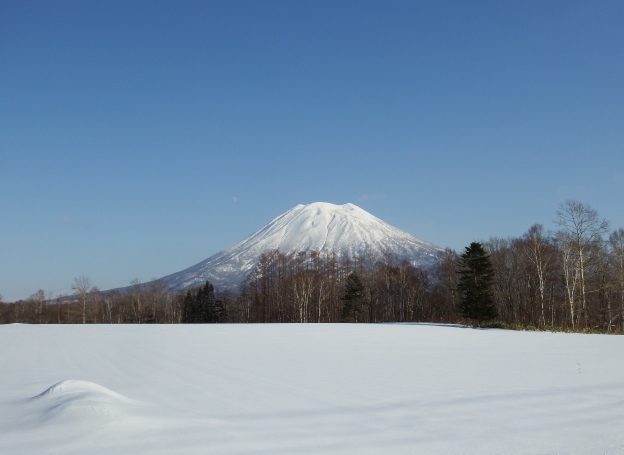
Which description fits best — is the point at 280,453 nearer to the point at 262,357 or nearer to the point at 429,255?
the point at 262,357

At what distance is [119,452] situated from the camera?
372 centimetres

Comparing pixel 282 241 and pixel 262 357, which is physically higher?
pixel 282 241

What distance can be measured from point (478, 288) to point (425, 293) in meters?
21.6

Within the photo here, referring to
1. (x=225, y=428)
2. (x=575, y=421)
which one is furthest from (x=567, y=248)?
(x=225, y=428)

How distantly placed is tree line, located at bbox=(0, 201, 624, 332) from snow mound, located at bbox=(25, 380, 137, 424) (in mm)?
29498

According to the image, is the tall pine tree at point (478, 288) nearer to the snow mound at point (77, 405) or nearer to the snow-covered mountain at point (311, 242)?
the snow mound at point (77, 405)

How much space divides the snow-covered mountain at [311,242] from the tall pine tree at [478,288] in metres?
69.8

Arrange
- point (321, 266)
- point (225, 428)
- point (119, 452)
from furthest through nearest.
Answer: point (321, 266) < point (225, 428) < point (119, 452)

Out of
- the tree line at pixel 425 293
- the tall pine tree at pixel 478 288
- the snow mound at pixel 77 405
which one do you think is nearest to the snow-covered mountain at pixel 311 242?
the tree line at pixel 425 293

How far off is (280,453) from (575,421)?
10.4 feet

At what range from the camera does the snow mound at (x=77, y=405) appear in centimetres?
445

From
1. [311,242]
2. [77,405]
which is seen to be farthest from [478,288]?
[311,242]

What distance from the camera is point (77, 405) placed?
466cm

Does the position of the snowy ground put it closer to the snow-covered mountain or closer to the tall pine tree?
the tall pine tree
